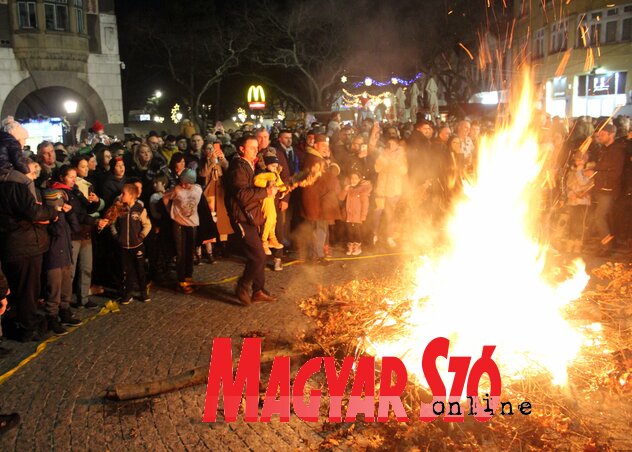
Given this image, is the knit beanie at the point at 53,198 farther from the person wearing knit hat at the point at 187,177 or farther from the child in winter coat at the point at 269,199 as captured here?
the child in winter coat at the point at 269,199

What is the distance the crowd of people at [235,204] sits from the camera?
6.54m

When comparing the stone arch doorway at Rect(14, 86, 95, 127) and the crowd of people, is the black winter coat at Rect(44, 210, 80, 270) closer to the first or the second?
the crowd of people

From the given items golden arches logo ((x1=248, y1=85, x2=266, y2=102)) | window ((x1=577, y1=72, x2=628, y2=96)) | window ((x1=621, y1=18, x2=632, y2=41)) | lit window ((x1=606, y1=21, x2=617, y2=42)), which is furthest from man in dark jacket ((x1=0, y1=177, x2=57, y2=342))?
lit window ((x1=606, y1=21, x2=617, y2=42))

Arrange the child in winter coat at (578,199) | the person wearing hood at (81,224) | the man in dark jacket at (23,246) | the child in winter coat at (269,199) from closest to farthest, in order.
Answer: the man in dark jacket at (23,246), the person wearing hood at (81,224), the child in winter coat at (269,199), the child in winter coat at (578,199)

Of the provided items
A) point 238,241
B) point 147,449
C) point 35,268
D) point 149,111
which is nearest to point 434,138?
point 238,241

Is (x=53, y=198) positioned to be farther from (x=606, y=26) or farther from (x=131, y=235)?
(x=606, y=26)

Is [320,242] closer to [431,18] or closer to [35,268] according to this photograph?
[35,268]

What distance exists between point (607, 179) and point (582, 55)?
1011 inches

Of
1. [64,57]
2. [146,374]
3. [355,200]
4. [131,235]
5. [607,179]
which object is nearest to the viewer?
[146,374]

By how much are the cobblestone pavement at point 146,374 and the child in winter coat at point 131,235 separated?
297 mm

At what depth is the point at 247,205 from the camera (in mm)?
7152

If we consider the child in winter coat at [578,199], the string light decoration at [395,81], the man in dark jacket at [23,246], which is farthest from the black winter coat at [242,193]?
the string light decoration at [395,81]

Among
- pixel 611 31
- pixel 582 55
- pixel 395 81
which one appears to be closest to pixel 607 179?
pixel 611 31

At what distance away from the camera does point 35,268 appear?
21.0 feet
